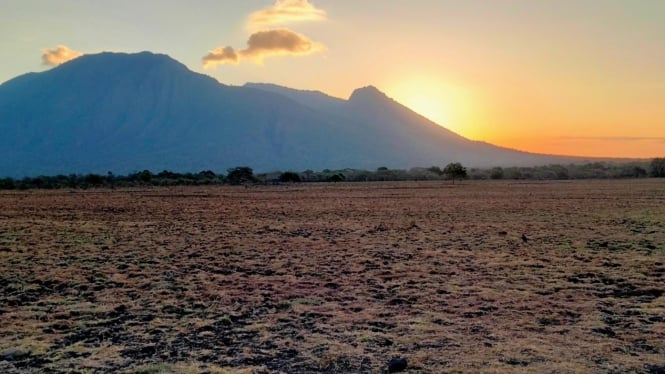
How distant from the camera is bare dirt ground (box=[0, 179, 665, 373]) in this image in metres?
6.96

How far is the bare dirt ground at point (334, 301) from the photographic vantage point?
6.96m

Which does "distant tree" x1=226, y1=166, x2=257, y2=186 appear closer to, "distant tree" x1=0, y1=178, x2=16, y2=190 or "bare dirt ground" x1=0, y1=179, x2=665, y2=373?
"distant tree" x1=0, y1=178, x2=16, y2=190

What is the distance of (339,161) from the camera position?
197 meters

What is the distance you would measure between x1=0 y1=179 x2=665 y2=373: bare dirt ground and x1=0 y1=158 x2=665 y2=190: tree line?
58.2 metres

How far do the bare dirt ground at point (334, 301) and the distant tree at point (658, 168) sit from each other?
9022 centimetres

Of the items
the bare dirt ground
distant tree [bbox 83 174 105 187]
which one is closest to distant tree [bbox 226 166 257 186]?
distant tree [bbox 83 174 105 187]

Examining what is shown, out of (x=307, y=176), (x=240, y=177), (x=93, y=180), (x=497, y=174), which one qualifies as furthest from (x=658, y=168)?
(x=93, y=180)

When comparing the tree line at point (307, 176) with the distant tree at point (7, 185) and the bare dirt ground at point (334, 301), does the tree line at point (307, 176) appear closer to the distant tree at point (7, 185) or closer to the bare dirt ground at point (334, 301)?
the distant tree at point (7, 185)

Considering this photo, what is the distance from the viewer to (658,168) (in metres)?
98.9

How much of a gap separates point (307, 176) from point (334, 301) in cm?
8893

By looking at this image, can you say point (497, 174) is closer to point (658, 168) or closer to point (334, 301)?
point (658, 168)

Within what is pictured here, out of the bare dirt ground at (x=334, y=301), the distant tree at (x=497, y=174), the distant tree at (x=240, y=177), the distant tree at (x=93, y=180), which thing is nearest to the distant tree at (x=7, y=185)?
the distant tree at (x=93, y=180)

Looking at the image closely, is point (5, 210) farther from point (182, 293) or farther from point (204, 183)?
point (204, 183)

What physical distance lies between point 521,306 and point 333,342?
3684mm
